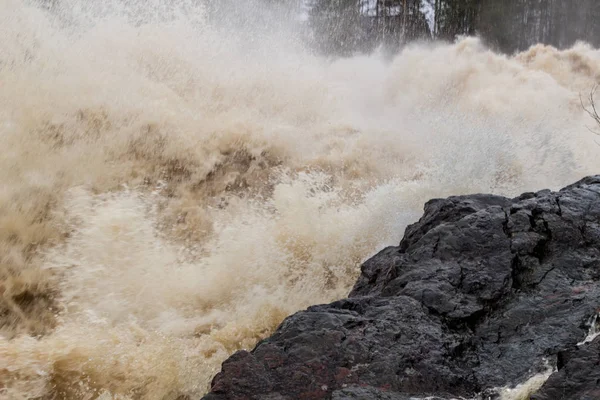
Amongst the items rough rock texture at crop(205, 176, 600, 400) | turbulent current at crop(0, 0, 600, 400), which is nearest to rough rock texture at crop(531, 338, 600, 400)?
rough rock texture at crop(205, 176, 600, 400)

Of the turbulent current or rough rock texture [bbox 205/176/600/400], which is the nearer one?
rough rock texture [bbox 205/176/600/400]

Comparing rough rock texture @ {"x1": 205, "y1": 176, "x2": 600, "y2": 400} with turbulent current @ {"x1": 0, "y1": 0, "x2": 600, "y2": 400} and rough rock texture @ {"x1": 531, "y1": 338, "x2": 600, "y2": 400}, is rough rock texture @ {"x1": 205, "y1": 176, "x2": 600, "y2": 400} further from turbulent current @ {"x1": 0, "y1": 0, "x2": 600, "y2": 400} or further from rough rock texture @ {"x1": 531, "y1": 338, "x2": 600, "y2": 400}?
turbulent current @ {"x1": 0, "y1": 0, "x2": 600, "y2": 400}

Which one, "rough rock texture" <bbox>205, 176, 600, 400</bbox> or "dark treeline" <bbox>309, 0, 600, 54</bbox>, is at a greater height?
"dark treeline" <bbox>309, 0, 600, 54</bbox>

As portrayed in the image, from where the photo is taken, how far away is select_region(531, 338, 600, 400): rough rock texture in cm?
161

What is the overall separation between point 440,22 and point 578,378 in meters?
15.2

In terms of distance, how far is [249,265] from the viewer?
3.88 m

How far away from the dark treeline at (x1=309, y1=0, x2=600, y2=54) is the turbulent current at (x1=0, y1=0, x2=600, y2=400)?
4.20m

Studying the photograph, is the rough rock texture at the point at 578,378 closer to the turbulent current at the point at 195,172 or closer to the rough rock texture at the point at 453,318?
the rough rock texture at the point at 453,318

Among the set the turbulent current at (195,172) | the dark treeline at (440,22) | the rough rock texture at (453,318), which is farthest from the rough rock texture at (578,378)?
the dark treeline at (440,22)

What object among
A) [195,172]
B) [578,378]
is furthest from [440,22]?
[578,378]

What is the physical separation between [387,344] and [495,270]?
32.9 inches

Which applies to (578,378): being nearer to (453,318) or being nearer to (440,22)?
(453,318)

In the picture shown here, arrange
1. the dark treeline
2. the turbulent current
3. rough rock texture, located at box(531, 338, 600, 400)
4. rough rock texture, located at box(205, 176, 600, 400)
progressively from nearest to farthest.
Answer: rough rock texture, located at box(531, 338, 600, 400)
rough rock texture, located at box(205, 176, 600, 400)
the turbulent current
the dark treeline

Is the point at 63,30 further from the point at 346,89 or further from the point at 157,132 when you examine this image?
the point at 346,89
